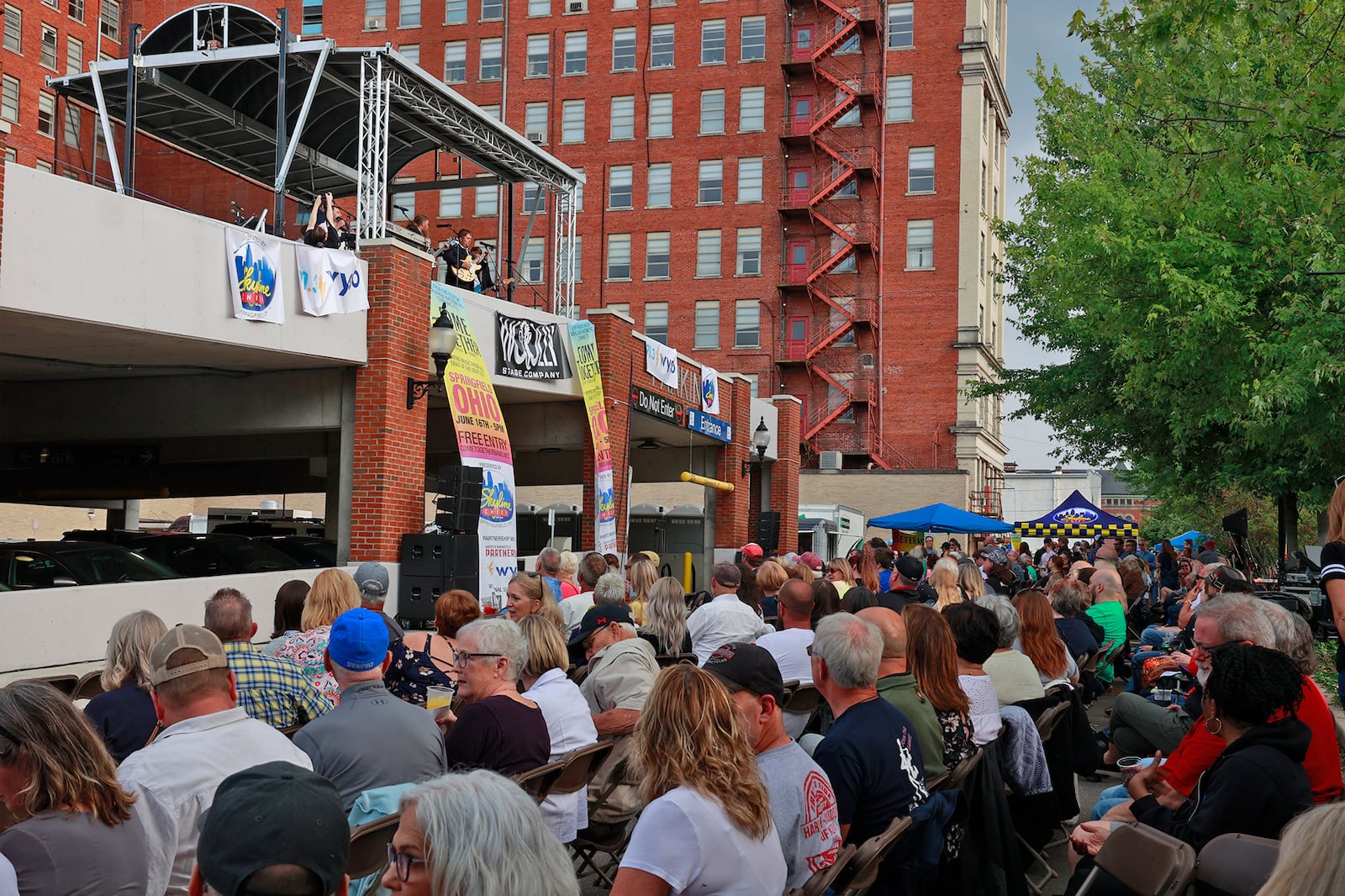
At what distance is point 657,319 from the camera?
56.0 m

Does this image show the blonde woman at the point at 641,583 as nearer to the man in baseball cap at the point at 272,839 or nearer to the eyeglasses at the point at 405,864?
the eyeglasses at the point at 405,864

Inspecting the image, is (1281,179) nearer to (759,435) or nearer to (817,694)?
(817,694)

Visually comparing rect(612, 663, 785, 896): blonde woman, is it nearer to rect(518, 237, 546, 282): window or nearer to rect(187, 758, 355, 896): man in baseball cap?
rect(187, 758, 355, 896): man in baseball cap

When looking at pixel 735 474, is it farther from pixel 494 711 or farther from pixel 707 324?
pixel 707 324

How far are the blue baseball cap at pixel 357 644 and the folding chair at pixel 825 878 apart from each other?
1895 millimetres

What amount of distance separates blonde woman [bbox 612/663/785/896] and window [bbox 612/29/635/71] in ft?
181

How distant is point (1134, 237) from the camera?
18922 millimetres

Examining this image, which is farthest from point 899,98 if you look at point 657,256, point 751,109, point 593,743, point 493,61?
point 593,743

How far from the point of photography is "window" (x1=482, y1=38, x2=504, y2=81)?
5700 centimetres

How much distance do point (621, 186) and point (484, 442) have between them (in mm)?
41341

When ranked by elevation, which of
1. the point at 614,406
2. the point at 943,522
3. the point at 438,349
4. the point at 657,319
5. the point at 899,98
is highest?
the point at 899,98

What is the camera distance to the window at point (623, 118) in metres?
55.8

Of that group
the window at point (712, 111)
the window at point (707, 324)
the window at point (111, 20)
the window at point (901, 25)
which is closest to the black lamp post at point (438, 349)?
the window at point (707, 324)

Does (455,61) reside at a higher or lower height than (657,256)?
higher
